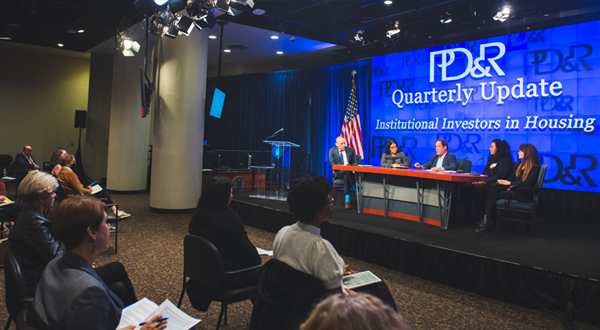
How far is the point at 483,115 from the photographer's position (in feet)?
22.6

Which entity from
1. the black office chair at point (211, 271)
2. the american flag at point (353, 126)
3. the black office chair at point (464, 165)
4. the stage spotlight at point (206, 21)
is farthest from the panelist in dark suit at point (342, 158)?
the black office chair at point (211, 271)

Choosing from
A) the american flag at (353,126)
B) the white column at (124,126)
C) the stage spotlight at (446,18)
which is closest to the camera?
the stage spotlight at (446,18)

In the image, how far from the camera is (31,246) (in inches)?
87.0

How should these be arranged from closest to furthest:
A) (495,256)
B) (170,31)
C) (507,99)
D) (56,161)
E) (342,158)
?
1. (495,256)
2. (56,161)
3. (170,31)
4. (507,99)
5. (342,158)

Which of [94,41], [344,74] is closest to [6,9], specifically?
[94,41]

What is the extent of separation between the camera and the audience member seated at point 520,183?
479 centimetres

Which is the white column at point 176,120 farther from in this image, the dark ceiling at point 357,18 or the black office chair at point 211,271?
the black office chair at point 211,271

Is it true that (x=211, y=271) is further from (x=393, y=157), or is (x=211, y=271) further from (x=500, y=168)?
(x=393, y=157)

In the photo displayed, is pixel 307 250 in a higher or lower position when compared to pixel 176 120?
lower

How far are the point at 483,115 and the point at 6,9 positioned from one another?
362 inches

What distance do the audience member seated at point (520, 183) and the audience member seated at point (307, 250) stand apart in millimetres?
3484

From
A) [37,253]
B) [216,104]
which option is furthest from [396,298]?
[216,104]

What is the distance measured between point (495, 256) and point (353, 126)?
239 inches

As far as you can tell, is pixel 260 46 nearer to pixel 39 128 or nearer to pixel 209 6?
pixel 209 6
